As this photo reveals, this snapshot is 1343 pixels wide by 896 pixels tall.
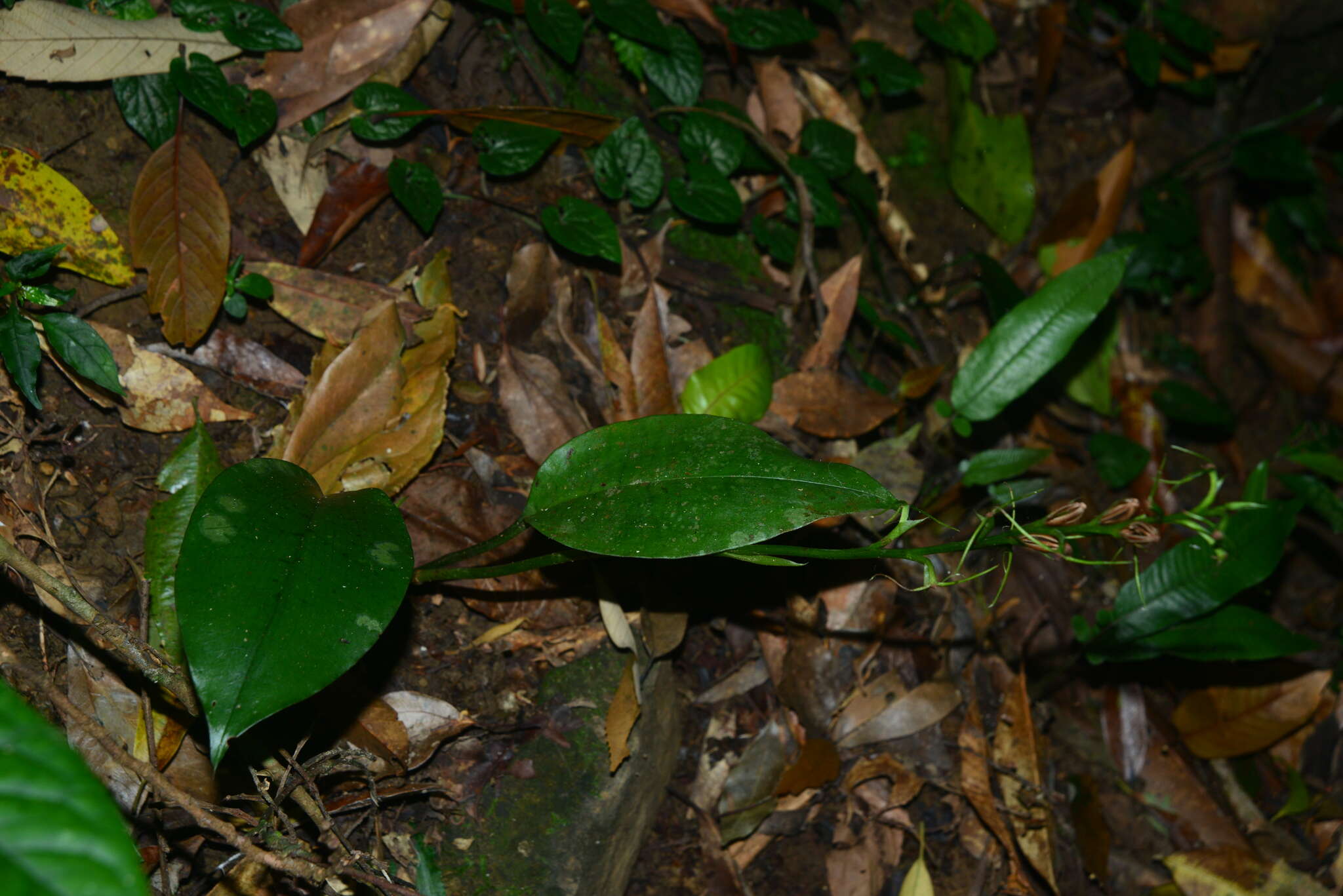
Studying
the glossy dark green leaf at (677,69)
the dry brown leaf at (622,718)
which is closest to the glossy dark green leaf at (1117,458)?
the glossy dark green leaf at (677,69)

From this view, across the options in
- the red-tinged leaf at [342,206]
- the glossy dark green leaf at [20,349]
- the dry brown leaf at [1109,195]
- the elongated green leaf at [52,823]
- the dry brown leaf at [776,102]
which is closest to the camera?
the elongated green leaf at [52,823]

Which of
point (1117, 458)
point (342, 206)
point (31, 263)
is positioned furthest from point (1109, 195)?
point (31, 263)

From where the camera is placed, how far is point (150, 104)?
5.33 feet

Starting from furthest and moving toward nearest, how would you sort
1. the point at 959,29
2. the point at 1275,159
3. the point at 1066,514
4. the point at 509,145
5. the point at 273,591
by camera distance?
the point at 1275,159, the point at 959,29, the point at 509,145, the point at 1066,514, the point at 273,591

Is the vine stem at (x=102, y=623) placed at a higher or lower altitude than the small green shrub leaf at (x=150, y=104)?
lower

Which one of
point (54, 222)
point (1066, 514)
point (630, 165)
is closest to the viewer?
point (1066, 514)

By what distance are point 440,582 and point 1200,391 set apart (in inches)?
99.8

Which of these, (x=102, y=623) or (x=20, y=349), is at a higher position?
(x=20, y=349)

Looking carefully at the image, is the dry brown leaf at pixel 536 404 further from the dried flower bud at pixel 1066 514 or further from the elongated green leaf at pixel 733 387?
the dried flower bud at pixel 1066 514

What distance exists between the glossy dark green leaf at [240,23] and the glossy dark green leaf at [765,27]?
3.47 feet

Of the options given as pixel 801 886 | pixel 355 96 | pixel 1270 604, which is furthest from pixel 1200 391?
pixel 355 96

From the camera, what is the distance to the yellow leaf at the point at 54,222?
1.46 metres

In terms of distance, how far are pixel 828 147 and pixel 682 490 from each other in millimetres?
1400

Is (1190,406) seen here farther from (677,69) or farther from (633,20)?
(633,20)
